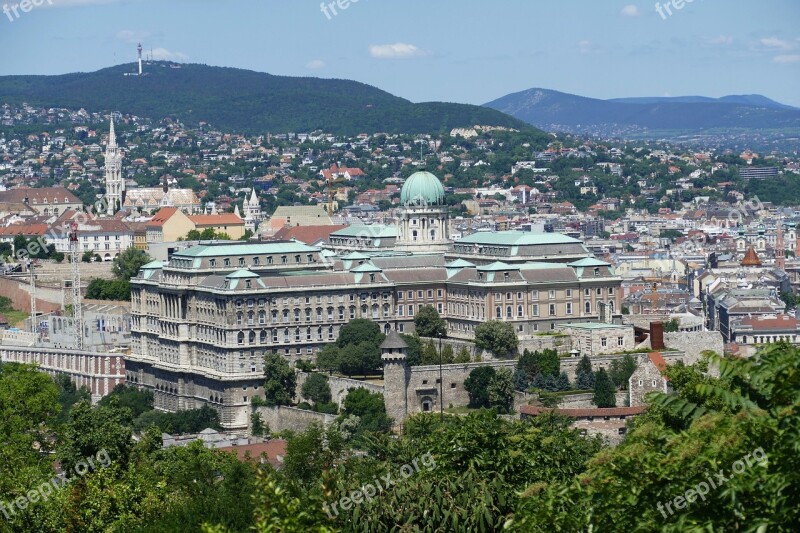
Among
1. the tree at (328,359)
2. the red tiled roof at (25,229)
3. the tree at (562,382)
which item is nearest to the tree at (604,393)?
the tree at (562,382)

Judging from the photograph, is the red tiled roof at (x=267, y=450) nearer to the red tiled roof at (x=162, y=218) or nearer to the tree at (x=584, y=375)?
the tree at (x=584, y=375)

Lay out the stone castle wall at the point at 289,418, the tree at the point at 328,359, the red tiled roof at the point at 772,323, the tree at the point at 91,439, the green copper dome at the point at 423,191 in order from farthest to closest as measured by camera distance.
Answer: the red tiled roof at the point at 772,323
the green copper dome at the point at 423,191
the tree at the point at 328,359
the stone castle wall at the point at 289,418
the tree at the point at 91,439

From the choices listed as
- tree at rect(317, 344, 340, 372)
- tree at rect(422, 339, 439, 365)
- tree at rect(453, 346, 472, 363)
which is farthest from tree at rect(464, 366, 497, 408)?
tree at rect(317, 344, 340, 372)

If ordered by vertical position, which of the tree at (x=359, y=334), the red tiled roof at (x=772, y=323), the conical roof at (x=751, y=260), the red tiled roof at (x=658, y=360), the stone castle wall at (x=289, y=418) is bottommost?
the conical roof at (x=751, y=260)

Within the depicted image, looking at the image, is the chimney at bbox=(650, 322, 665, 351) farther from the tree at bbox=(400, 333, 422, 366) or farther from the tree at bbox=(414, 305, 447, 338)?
the tree at bbox=(414, 305, 447, 338)

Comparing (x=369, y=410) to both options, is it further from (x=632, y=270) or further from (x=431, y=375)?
(x=632, y=270)

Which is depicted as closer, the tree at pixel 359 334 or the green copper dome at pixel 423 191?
the tree at pixel 359 334
